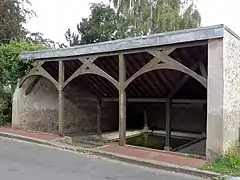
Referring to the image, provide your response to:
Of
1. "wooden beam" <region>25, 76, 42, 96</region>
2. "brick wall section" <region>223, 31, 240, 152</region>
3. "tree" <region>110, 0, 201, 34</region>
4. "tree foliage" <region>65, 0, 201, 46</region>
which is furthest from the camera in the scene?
"tree foliage" <region>65, 0, 201, 46</region>

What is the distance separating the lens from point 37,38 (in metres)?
23.9

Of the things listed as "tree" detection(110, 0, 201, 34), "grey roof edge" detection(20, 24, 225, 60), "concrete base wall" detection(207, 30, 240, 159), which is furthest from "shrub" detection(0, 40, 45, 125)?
"tree" detection(110, 0, 201, 34)

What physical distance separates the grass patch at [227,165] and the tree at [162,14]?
45.4 ft

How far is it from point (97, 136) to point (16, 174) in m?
7.73

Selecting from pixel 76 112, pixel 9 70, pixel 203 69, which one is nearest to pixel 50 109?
pixel 76 112

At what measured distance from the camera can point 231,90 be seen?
823 cm

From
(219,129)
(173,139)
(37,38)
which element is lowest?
(173,139)

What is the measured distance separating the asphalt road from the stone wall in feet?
14.7

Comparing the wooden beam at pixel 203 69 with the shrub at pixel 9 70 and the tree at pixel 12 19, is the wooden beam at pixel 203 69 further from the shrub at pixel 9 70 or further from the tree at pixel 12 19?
the tree at pixel 12 19

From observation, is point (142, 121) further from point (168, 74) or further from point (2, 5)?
point (2, 5)

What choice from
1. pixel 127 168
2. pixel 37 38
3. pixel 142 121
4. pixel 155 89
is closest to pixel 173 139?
pixel 142 121

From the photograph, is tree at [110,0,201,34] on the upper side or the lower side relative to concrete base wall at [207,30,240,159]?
upper

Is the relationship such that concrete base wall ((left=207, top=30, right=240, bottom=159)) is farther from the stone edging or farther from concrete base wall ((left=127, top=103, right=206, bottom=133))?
concrete base wall ((left=127, top=103, right=206, bottom=133))

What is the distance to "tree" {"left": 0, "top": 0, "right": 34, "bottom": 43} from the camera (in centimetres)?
1867
